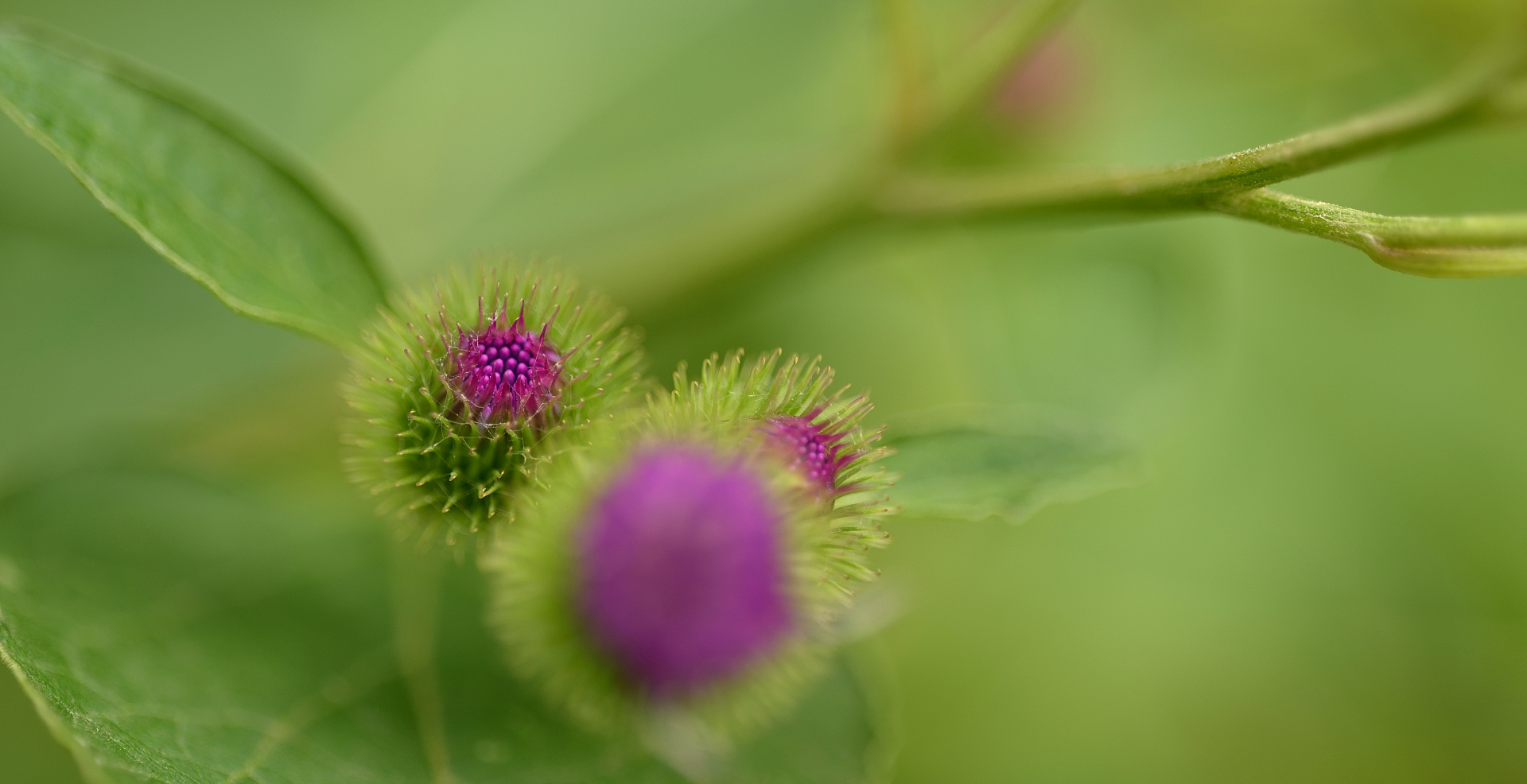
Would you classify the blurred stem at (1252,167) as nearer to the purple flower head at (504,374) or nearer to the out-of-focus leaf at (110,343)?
the purple flower head at (504,374)

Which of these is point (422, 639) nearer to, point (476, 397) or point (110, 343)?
point (476, 397)

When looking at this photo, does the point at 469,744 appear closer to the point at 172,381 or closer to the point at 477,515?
the point at 477,515

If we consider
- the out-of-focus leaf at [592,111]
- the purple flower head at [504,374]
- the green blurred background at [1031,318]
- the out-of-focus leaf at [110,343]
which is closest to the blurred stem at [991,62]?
the green blurred background at [1031,318]

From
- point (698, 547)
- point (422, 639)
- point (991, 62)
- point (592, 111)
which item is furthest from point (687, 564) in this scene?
point (592, 111)

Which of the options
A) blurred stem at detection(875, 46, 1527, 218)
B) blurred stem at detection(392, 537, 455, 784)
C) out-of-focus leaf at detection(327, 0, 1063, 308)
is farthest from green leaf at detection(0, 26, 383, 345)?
out-of-focus leaf at detection(327, 0, 1063, 308)

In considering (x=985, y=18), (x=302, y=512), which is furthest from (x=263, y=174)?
(x=985, y=18)

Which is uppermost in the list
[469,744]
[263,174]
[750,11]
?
[750,11]
